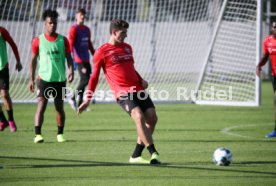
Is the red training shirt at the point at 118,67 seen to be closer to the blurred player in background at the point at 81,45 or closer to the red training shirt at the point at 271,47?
the red training shirt at the point at 271,47

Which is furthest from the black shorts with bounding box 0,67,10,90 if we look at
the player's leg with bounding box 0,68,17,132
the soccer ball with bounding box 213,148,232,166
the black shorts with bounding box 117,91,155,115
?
the soccer ball with bounding box 213,148,232,166

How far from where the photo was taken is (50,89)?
482 inches

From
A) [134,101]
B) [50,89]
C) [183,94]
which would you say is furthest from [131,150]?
[183,94]

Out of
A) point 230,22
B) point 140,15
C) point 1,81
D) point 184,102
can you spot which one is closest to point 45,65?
point 1,81

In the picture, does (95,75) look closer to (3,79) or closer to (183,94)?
(3,79)

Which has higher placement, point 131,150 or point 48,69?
point 48,69

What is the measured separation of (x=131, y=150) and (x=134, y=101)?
172cm

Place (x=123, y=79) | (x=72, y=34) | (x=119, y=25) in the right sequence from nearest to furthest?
(x=119, y=25) < (x=123, y=79) < (x=72, y=34)

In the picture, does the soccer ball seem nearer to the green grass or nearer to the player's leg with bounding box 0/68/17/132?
the green grass

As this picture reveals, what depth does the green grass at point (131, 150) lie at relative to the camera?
354 inches

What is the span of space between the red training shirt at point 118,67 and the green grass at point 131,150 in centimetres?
112

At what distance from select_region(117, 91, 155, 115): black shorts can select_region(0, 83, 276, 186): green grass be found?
840 mm

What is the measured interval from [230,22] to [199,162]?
470 inches

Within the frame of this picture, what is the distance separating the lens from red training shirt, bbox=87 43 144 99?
33.1ft
